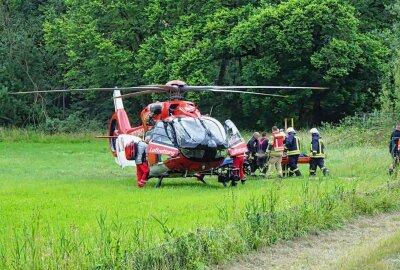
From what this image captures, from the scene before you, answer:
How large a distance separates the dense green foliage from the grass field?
43.2 ft

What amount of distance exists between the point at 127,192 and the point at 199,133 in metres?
2.51

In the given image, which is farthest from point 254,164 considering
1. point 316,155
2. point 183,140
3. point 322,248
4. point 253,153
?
point 322,248

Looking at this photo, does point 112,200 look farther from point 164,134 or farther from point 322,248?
point 322,248

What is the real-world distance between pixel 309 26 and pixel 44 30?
19.3m

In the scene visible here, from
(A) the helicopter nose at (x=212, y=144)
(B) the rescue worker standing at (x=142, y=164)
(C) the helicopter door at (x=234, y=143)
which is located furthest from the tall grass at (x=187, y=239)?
(B) the rescue worker standing at (x=142, y=164)

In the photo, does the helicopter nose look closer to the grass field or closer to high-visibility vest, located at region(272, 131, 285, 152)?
the grass field

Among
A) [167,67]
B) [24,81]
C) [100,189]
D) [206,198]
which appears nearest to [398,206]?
[206,198]

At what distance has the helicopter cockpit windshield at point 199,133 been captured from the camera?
18141 millimetres

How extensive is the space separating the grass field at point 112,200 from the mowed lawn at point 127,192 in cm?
2

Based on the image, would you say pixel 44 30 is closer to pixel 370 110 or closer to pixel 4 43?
pixel 4 43

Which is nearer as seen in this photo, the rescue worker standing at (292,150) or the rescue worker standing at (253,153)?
the rescue worker standing at (292,150)

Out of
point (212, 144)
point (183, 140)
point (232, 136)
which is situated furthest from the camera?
point (232, 136)

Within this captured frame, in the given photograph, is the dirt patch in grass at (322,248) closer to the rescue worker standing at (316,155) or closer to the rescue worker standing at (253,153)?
the rescue worker standing at (316,155)

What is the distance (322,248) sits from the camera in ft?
34.1
